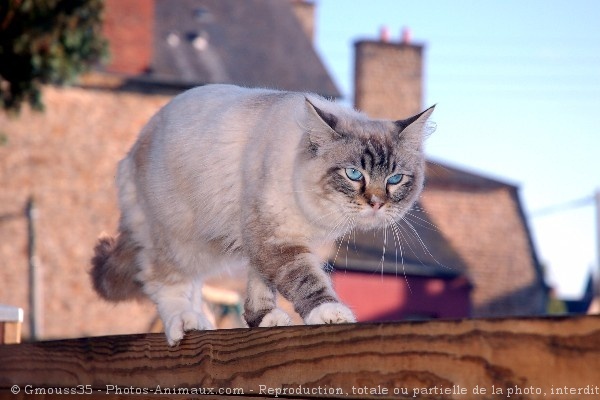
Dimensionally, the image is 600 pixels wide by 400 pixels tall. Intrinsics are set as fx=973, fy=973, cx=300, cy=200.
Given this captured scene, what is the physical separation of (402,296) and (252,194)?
17.8 m

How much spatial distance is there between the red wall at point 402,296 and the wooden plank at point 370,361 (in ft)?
53.5

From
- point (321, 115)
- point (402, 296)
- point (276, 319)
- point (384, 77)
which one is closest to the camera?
point (276, 319)

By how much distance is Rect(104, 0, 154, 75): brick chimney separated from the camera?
20312 millimetres

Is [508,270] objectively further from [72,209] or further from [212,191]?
[212,191]

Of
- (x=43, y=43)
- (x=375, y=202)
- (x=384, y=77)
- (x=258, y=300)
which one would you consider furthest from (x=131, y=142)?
(x=375, y=202)

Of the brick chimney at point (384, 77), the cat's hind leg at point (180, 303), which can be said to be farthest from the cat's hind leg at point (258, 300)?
the brick chimney at point (384, 77)

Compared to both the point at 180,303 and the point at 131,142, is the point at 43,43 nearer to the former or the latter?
the point at 180,303

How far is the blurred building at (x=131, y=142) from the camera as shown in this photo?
19.1 meters

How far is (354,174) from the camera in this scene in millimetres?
2996

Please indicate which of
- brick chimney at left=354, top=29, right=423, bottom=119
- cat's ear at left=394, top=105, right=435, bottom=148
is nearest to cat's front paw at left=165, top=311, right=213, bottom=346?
cat's ear at left=394, top=105, right=435, bottom=148

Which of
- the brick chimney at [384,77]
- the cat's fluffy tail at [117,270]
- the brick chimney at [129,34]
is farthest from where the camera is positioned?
the brick chimney at [384,77]

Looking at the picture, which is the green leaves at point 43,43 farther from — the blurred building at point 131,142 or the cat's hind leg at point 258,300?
the blurred building at point 131,142

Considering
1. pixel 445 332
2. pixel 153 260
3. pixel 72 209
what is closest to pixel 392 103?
pixel 72 209

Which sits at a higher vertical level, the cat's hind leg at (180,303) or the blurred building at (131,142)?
the blurred building at (131,142)
